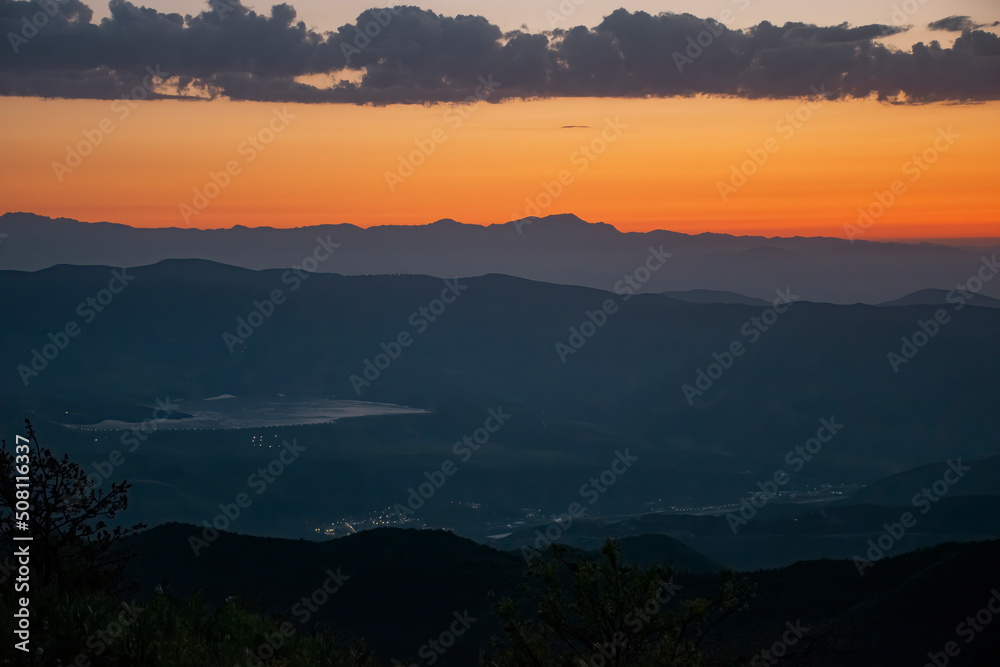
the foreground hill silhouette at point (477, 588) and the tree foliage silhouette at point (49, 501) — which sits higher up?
the tree foliage silhouette at point (49, 501)

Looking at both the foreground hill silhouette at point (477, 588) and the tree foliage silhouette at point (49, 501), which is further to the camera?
the foreground hill silhouette at point (477, 588)

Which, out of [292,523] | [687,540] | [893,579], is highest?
[893,579]

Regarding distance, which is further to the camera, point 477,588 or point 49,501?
point 477,588

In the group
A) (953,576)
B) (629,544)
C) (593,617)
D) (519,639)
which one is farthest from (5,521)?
(629,544)

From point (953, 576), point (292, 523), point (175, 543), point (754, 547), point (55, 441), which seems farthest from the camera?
point (55, 441)

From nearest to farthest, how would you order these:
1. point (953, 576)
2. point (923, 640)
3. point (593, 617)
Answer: point (593, 617) < point (923, 640) < point (953, 576)

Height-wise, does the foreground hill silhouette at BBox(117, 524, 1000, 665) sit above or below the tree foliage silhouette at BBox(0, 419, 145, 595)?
below

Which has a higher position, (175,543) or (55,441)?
(175,543)

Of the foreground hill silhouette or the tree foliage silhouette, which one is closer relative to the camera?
the tree foliage silhouette

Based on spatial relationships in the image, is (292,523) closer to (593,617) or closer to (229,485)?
(229,485)

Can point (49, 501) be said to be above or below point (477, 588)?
above

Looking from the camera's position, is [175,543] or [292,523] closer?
[175,543]
